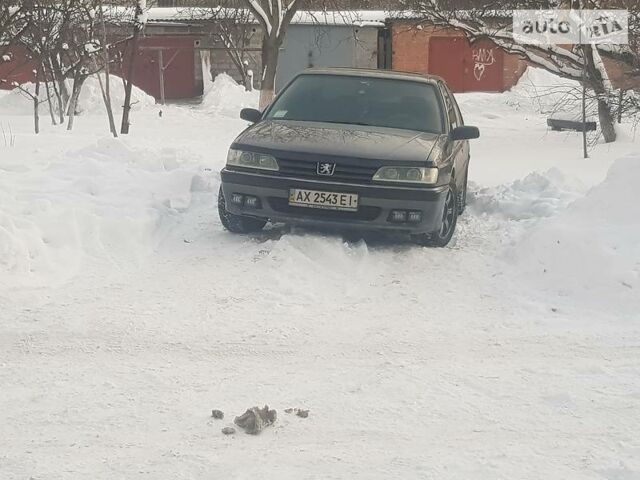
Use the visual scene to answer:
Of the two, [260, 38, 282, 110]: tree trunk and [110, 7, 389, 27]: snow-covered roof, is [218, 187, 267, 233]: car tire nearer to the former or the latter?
[260, 38, 282, 110]: tree trunk

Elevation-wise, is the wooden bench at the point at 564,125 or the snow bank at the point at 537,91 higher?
the wooden bench at the point at 564,125

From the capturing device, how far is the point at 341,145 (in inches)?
278

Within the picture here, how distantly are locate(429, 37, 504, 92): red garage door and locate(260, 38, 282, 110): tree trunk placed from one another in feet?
49.8

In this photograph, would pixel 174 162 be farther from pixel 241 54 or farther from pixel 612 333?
pixel 241 54

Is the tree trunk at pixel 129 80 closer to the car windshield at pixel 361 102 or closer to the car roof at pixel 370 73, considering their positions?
the car roof at pixel 370 73

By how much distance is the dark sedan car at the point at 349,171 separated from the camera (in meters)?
6.87

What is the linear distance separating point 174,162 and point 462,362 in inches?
238

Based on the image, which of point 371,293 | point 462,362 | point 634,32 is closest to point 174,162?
point 371,293

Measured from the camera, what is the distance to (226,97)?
30172 millimetres

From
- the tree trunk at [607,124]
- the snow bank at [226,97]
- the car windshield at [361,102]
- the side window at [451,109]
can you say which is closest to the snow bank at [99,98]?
the snow bank at [226,97]

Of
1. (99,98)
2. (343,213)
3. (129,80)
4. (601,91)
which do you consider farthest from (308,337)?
(99,98)

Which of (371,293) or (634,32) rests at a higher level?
(634,32)

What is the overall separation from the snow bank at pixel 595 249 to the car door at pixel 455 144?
107cm

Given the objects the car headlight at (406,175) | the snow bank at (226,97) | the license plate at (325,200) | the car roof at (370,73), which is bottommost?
the snow bank at (226,97)
